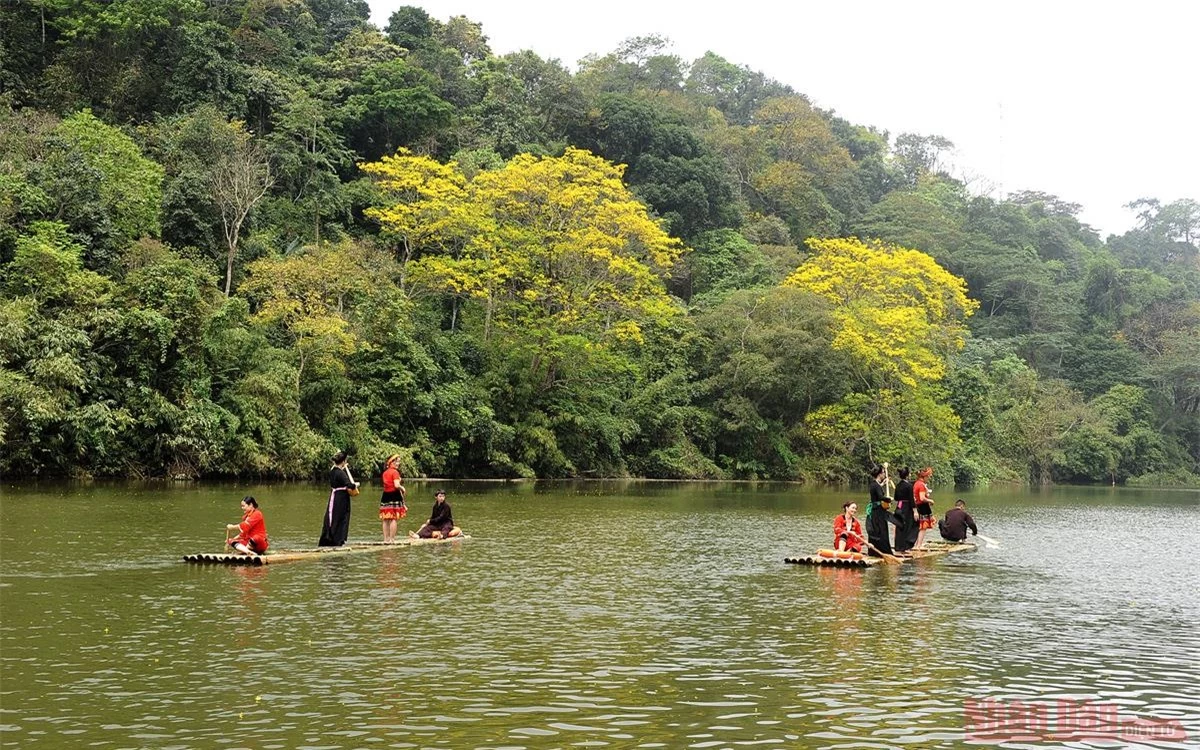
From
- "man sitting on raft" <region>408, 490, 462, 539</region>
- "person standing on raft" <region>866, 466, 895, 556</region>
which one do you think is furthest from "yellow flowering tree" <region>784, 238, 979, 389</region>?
"man sitting on raft" <region>408, 490, 462, 539</region>

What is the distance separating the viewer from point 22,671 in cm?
1112

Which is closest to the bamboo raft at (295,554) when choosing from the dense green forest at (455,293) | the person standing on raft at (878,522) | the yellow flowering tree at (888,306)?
the person standing on raft at (878,522)

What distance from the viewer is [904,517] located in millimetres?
25297

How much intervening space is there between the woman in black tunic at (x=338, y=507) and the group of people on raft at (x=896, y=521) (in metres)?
9.73

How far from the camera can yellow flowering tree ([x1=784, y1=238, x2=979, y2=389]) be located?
2420 inches

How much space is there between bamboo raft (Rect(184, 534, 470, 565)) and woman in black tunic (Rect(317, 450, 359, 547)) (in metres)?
0.32

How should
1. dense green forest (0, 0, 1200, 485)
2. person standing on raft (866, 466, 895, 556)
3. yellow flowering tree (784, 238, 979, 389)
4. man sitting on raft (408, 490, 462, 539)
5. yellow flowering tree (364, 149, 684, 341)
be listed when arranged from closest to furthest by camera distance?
1. person standing on raft (866, 466, 895, 556)
2. man sitting on raft (408, 490, 462, 539)
3. dense green forest (0, 0, 1200, 485)
4. yellow flowering tree (364, 149, 684, 341)
5. yellow flowering tree (784, 238, 979, 389)

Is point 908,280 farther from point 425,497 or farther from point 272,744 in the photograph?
point 272,744

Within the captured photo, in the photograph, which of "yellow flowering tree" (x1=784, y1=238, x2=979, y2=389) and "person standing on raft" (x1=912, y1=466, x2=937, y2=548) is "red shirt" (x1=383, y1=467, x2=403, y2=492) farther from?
"yellow flowering tree" (x1=784, y1=238, x2=979, y2=389)

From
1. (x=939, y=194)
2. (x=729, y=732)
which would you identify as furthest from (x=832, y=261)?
(x=729, y=732)

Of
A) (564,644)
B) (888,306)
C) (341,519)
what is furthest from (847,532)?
(888,306)

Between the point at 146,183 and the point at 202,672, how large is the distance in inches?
1639

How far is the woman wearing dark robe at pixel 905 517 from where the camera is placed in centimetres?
2498

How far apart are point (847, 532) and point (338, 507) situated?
1024 centimetres
